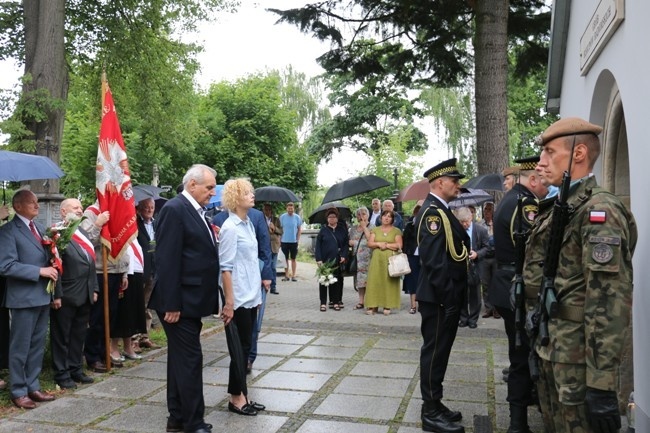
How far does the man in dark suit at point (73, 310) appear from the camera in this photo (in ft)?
20.9

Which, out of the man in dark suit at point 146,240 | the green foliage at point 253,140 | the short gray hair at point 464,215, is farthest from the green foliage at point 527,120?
the man in dark suit at point 146,240

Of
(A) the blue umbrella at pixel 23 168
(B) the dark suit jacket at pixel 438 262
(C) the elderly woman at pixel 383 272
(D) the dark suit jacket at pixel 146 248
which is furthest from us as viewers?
(C) the elderly woman at pixel 383 272

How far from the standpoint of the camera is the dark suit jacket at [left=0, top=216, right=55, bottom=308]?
5719 mm

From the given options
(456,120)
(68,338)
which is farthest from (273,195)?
(456,120)

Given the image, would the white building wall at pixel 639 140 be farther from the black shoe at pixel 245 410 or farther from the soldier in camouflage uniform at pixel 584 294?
the black shoe at pixel 245 410

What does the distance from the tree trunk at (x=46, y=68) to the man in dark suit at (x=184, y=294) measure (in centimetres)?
783

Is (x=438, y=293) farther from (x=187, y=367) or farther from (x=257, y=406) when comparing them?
(x=187, y=367)

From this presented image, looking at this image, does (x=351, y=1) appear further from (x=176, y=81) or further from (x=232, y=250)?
(x=232, y=250)

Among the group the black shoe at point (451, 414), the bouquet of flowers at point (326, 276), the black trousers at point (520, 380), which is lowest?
the black shoe at point (451, 414)

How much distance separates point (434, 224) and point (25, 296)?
12.5 ft

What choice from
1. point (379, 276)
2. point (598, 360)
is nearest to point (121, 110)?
point (379, 276)

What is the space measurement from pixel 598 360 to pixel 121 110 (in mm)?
17860

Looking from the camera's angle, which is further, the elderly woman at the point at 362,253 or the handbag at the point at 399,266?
the elderly woman at the point at 362,253

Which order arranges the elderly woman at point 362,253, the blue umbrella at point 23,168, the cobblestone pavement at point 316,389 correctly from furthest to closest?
the elderly woman at point 362,253
the blue umbrella at point 23,168
the cobblestone pavement at point 316,389
